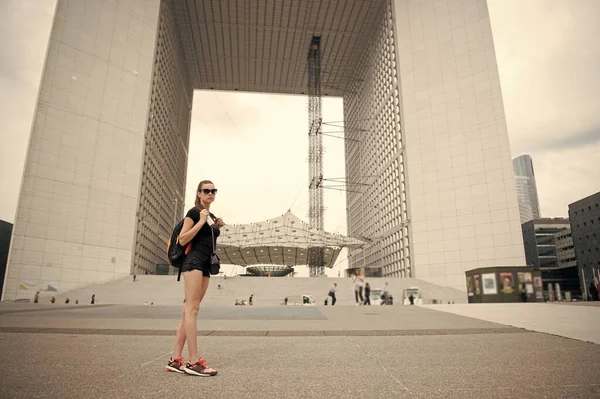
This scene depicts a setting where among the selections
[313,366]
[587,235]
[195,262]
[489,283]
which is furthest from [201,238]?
[587,235]

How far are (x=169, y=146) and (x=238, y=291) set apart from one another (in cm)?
3658

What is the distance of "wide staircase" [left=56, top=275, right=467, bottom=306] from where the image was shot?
34875 mm

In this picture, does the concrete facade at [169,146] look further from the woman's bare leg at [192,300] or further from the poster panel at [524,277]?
the woman's bare leg at [192,300]

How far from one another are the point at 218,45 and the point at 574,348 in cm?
7682

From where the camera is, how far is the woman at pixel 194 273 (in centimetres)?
391

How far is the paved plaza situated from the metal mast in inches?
2493

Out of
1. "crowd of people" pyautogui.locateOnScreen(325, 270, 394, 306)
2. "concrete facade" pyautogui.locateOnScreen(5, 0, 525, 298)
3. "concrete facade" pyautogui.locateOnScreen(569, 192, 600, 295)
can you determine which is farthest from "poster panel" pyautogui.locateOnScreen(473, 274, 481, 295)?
"concrete facade" pyautogui.locateOnScreen(569, 192, 600, 295)

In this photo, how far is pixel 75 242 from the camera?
42438 millimetres

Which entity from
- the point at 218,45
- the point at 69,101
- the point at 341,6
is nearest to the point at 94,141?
the point at 69,101

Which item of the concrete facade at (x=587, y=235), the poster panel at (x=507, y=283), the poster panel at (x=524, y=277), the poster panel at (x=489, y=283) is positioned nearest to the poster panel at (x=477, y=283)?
the poster panel at (x=489, y=283)

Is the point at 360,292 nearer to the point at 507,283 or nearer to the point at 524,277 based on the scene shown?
the point at 507,283

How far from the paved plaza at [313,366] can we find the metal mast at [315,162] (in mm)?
63331

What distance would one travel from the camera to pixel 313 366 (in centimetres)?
420

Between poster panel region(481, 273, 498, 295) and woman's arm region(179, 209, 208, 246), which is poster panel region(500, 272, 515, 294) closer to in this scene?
poster panel region(481, 273, 498, 295)
